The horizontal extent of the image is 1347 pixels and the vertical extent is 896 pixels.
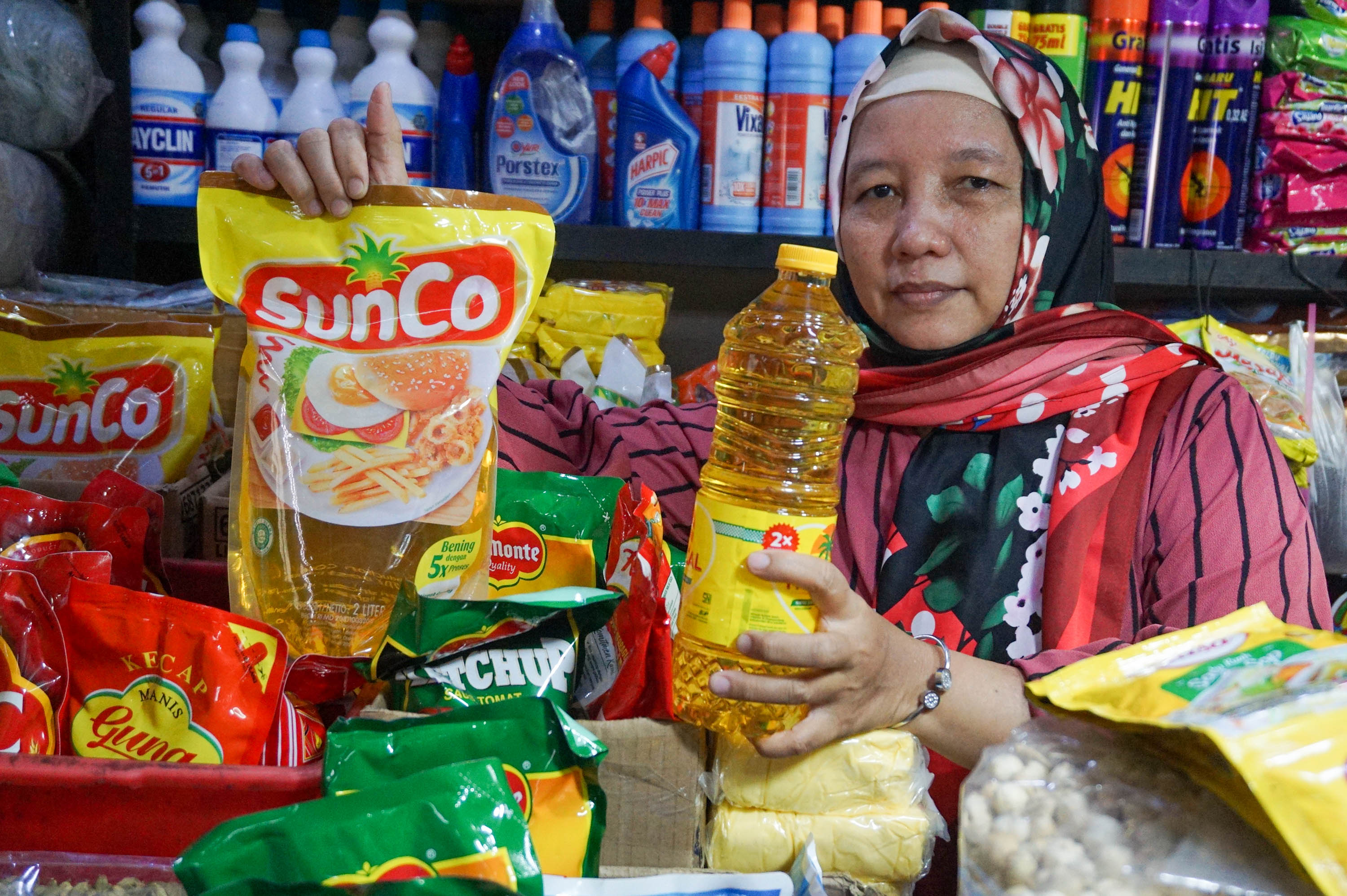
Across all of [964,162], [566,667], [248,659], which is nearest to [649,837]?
[566,667]

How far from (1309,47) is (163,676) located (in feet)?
6.84

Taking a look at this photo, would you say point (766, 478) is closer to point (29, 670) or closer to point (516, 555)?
point (516, 555)

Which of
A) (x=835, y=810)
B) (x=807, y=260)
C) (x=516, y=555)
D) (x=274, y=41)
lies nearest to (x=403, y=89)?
(x=274, y=41)

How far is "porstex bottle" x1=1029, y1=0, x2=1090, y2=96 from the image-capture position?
1779mm

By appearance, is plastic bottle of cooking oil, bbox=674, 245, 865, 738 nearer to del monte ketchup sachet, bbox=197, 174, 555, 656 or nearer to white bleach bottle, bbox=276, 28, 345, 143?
del monte ketchup sachet, bbox=197, 174, 555, 656

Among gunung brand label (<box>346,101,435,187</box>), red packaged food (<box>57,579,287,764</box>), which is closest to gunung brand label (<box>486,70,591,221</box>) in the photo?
gunung brand label (<box>346,101,435,187</box>)

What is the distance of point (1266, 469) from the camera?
1084 millimetres

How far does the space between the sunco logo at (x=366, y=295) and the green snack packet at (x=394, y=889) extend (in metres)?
0.53

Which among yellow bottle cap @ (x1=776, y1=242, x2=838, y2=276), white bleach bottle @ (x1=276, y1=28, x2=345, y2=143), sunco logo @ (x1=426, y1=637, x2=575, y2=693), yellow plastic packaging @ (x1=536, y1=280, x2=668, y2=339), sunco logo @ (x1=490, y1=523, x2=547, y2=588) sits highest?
white bleach bottle @ (x1=276, y1=28, x2=345, y2=143)

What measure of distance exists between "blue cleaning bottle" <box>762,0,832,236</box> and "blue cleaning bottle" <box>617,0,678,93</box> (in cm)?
19

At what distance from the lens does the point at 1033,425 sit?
1.21m

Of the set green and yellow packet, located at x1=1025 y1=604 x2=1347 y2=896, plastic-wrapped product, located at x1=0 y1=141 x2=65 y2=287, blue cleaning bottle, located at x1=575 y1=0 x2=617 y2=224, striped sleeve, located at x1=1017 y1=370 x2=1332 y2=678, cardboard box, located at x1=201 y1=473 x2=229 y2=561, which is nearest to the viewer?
green and yellow packet, located at x1=1025 y1=604 x2=1347 y2=896

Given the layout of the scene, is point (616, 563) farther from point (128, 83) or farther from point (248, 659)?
point (128, 83)

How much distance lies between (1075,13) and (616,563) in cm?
151
